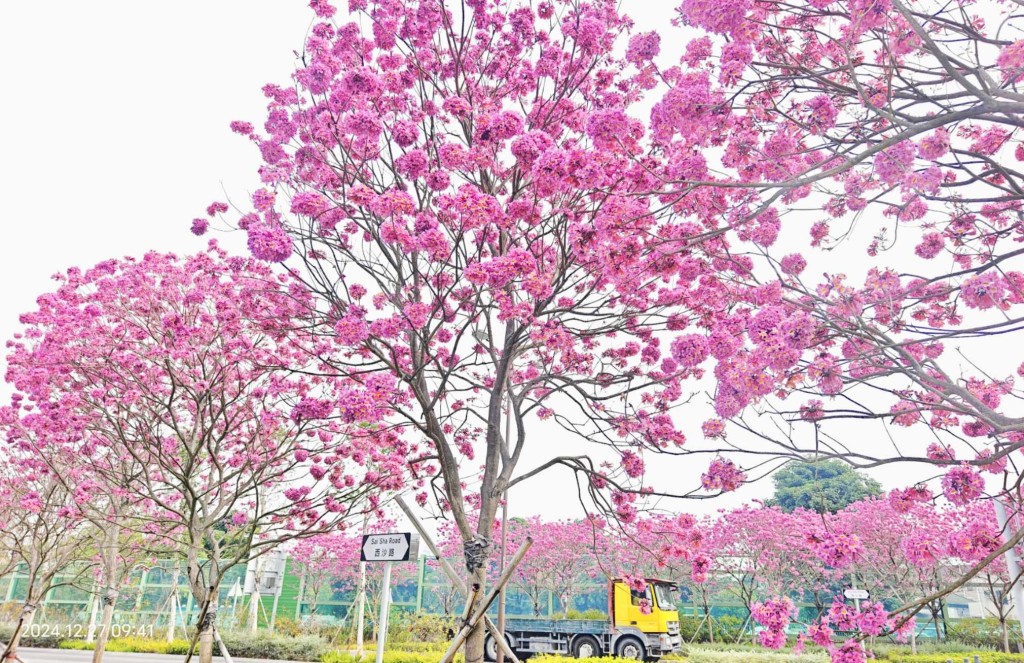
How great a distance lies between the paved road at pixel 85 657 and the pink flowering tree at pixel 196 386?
31.9ft

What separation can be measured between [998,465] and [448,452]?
11.8 feet

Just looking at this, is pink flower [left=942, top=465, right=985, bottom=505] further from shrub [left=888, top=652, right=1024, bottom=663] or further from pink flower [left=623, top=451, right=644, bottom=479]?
shrub [left=888, top=652, right=1024, bottom=663]

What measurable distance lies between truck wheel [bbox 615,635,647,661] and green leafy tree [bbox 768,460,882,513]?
17212 mm

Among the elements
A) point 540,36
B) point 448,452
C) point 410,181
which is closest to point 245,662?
point 448,452

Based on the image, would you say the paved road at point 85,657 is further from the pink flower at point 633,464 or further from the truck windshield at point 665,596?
the pink flower at point 633,464

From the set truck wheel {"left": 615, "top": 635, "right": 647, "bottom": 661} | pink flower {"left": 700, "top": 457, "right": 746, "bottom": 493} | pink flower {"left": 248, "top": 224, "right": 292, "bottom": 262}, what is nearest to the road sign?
pink flower {"left": 248, "top": 224, "right": 292, "bottom": 262}

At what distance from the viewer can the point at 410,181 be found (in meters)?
4.81

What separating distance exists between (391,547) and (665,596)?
35.1ft

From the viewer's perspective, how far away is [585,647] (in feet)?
45.6

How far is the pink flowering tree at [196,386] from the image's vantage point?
567 centimetres

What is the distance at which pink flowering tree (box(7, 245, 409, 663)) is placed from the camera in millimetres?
5672

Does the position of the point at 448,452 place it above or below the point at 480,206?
below

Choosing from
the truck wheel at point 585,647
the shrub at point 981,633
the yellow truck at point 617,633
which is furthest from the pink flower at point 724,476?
the shrub at point 981,633

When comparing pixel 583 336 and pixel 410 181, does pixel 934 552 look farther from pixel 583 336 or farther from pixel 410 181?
pixel 410 181
